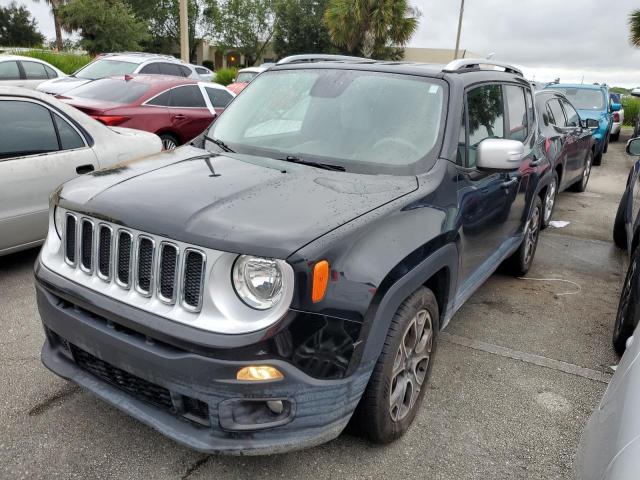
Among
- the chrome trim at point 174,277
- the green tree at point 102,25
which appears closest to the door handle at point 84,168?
the chrome trim at point 174,277

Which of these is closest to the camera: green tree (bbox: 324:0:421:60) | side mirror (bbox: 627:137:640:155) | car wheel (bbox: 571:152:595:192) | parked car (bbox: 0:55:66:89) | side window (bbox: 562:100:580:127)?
side mirror (bbox: 627:137:640:155)

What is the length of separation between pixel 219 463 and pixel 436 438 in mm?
1092

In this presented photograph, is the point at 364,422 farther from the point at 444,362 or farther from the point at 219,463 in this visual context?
the point at 444,362

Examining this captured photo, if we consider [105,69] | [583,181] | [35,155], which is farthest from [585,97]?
[35,155]

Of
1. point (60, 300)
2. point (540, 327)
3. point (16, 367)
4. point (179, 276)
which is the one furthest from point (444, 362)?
point (16, 367)

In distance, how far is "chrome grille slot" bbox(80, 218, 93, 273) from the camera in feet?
8.11

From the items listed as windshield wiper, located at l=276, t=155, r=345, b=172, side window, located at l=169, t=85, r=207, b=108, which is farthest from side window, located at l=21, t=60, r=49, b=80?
windshield wiper, located at l=276, t=155, r=345, b=172

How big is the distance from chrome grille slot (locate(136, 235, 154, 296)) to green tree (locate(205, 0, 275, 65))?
47.7 meters

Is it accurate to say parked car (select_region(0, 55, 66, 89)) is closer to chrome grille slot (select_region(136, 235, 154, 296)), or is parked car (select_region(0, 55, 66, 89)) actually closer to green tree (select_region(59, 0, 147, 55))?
chrome grille slot (select_region(136, 235, 154, 296))

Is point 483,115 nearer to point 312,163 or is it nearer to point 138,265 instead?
point 312,163

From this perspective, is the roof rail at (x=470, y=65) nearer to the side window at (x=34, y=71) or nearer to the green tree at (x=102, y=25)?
the side window at (x=34, y=71)

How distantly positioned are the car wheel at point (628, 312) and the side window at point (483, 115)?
1268mm

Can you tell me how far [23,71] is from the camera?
12602 mm

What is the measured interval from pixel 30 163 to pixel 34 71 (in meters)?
9.98
